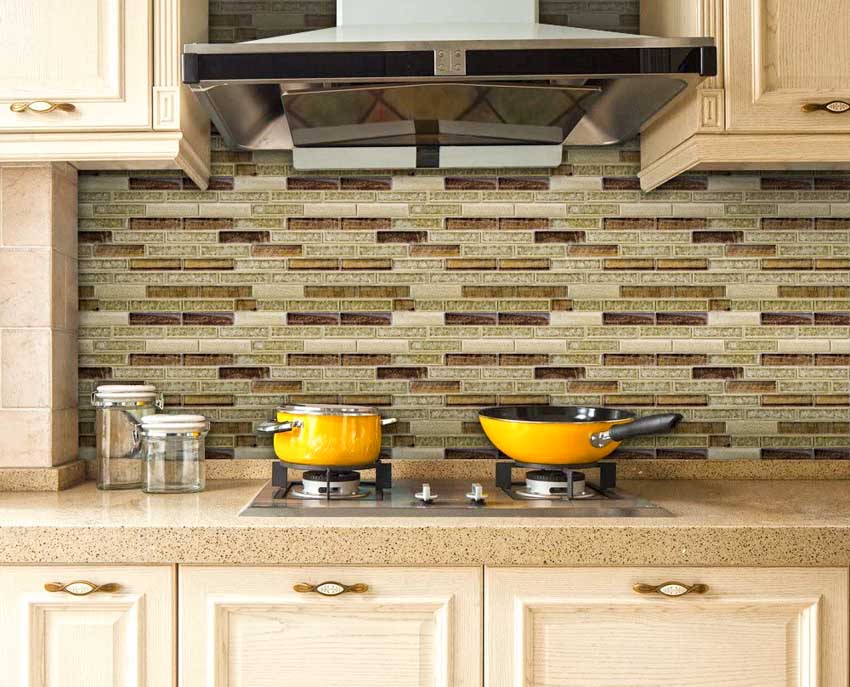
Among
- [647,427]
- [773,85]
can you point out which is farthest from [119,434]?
[773,85]

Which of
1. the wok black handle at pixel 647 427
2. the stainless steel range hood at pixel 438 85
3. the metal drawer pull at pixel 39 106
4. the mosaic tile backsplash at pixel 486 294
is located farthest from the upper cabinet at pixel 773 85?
the metal drawer pull at pixel 39 106

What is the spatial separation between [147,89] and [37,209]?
41 cm

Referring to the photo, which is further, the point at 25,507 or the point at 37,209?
the point at 37,209

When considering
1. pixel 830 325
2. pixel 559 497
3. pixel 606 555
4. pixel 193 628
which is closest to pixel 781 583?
pixel 606 555

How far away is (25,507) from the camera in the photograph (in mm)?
1674

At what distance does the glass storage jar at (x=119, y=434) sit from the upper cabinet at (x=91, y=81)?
0.51 m

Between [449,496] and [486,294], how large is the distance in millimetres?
544

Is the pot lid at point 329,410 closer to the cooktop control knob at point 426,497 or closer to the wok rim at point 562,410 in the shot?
the cooktop control knob at point 426,497

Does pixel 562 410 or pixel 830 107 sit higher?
pixel 830 107

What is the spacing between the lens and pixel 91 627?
1.50 metres

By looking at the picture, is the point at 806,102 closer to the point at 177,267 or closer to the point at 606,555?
the point at 606,555

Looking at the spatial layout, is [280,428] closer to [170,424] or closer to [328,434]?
[328,434]

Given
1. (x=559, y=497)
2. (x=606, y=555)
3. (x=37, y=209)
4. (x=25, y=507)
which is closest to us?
(x=606, y=555)

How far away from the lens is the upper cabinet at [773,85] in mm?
1737
